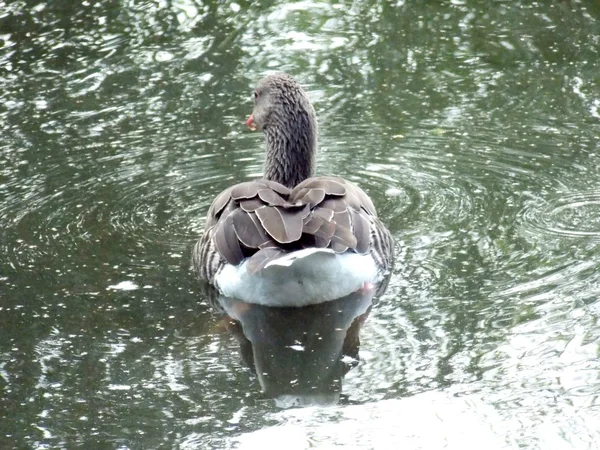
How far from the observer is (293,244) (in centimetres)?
668

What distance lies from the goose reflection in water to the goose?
7cm

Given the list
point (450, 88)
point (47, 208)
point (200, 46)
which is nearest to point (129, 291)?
point (47, 208)

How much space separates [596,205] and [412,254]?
1573mm

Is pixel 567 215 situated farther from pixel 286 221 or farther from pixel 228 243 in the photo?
pixel 228 243

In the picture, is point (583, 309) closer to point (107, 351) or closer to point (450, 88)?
point (107, 351)

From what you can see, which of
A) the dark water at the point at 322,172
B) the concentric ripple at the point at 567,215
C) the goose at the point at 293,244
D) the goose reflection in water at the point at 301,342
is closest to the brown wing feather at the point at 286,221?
the goose at the point at 293,244

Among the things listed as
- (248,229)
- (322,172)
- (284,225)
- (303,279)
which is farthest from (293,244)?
(322,172)

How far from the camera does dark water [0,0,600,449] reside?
5637 mm

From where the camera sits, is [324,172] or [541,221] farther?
[324,172]

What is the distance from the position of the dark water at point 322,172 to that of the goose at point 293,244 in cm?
25

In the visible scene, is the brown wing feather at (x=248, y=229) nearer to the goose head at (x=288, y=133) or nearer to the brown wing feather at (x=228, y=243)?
the brown wing feather at (x=228, y=243)

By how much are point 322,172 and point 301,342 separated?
9.52ft

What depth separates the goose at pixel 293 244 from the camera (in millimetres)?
6727

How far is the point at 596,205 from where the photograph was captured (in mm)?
8242
